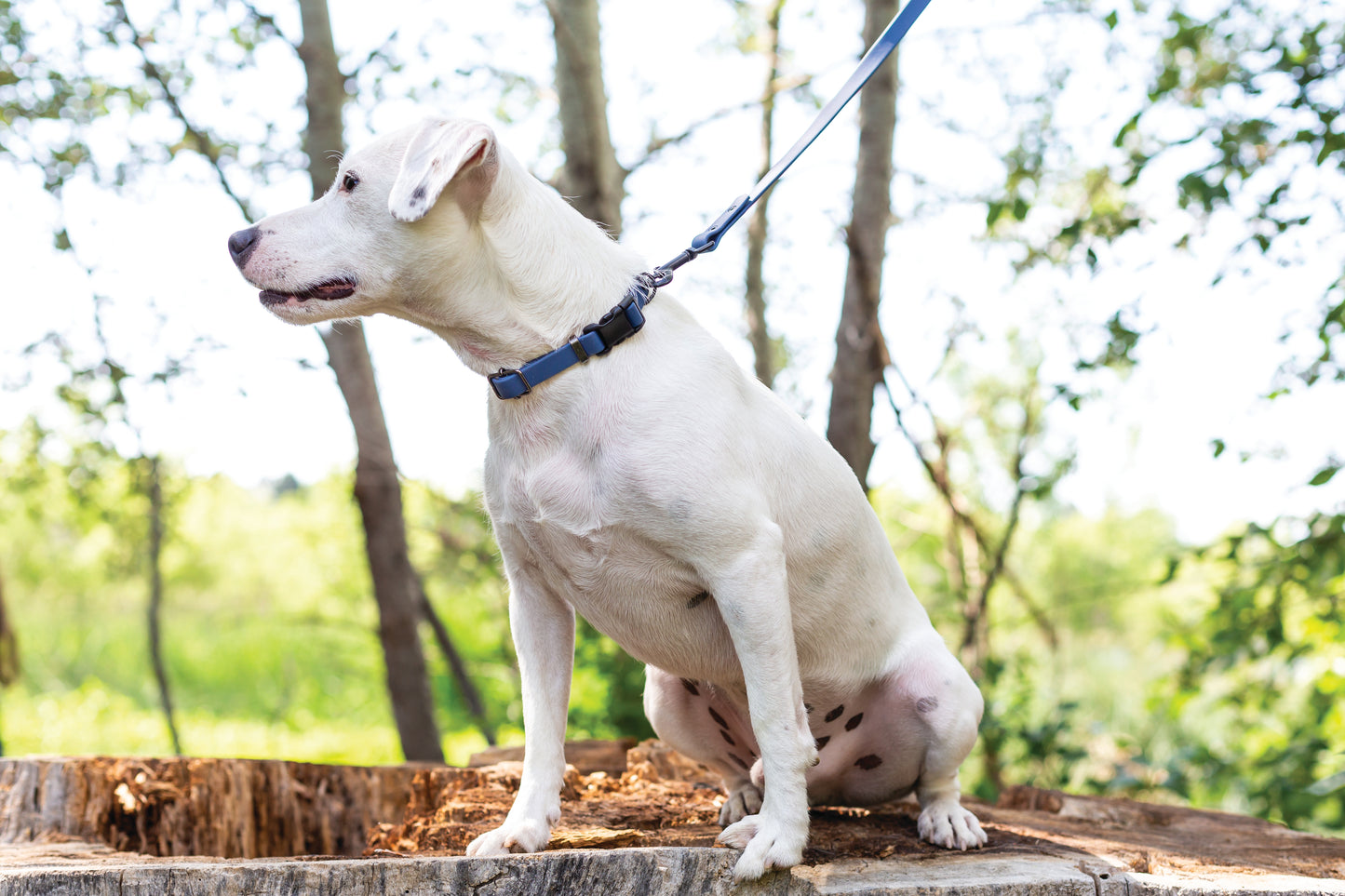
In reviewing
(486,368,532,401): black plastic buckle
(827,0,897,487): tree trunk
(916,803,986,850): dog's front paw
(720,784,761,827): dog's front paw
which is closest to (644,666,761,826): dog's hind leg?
(720,784,761,827): dog's front paw

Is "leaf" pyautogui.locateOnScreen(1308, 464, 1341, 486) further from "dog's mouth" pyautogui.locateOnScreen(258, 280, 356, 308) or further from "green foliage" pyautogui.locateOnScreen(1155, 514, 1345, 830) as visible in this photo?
"dog's mouth" pyautogui.locateOnScreen(258, 280, 356, 308)

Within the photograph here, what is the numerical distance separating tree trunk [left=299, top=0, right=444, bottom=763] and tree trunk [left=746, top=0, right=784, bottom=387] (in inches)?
126

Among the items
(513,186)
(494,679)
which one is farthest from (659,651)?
(494,679)

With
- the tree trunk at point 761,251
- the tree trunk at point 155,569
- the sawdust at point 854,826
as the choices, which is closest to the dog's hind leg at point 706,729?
the sawdust at point 854,826

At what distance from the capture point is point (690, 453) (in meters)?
1.96

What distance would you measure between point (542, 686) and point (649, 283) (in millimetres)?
971

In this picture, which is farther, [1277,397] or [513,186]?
[1277,397]

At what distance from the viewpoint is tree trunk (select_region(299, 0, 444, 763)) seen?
5.42 meters

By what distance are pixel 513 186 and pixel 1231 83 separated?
3.51m

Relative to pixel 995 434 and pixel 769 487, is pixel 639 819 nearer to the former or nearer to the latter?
pixel 769 487

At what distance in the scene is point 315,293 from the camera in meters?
1.97

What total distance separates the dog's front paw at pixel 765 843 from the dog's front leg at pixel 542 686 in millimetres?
442

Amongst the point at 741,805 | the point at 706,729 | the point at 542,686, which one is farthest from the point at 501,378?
the point at 741,805

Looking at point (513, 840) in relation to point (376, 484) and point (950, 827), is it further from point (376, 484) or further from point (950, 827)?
point (376, 484)
